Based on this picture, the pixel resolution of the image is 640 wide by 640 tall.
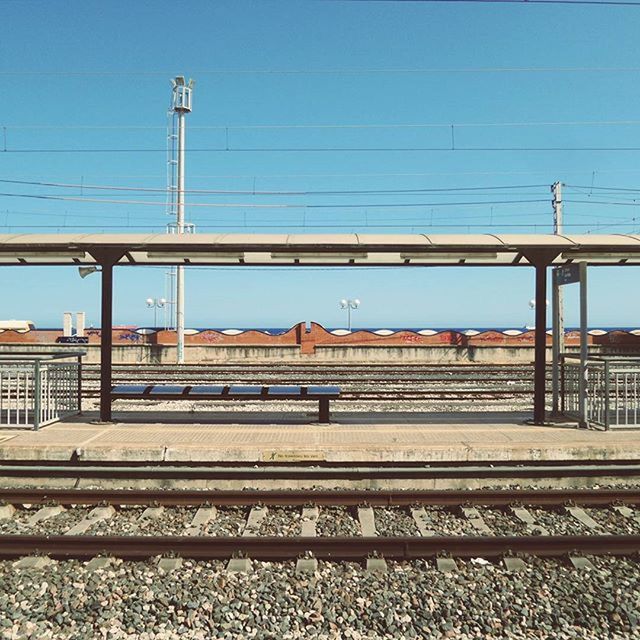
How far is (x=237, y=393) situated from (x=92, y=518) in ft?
14.8

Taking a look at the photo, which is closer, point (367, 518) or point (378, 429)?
point (367, 518)

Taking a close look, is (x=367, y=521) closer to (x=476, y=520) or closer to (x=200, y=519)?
(x=476, y=520)

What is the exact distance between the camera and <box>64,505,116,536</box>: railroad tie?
6.22 metres

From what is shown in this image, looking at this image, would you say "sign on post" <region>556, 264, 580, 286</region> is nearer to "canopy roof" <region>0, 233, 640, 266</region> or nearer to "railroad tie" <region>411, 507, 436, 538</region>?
"canopy roof" <region>0, 233, 640, 266</region>

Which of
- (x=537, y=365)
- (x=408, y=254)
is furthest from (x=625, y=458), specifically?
(x=408, y=254)

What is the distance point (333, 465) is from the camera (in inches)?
336

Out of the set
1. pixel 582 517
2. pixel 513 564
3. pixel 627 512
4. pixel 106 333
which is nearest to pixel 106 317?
pixel 106 333

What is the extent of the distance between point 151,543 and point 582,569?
13.0 feet

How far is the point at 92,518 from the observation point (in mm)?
6625

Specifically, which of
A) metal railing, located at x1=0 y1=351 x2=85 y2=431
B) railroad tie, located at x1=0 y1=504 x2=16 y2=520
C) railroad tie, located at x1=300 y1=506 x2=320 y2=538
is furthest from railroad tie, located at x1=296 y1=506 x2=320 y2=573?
metal railing, located at x1=0 y1=351 x2=85 y2=431

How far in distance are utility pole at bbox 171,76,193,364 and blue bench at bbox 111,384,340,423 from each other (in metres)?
10.6

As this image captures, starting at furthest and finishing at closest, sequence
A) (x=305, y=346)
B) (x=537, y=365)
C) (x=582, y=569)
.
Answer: (x=305, y=346), (x=537, y=365), (x=582, y=569)

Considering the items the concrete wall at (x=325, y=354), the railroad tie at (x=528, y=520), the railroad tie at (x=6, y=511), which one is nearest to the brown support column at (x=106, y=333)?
the railroad tie at (x=6, y=511)

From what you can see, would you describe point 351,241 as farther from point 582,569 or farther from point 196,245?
point 582,569
